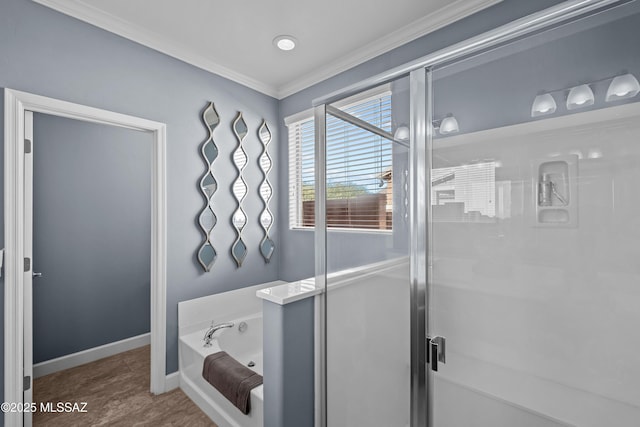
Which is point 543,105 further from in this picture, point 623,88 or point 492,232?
point 492,232

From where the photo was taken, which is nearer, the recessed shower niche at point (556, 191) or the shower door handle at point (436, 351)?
the recessed shower niche at point (556, 191)

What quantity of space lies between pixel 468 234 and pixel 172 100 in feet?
7.42

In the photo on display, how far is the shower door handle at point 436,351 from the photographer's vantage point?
3.59 feet

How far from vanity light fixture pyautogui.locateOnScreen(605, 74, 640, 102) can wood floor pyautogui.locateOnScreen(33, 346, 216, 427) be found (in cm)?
A: 246

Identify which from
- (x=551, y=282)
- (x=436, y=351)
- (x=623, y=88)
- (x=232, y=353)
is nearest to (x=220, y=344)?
(x=232, y=353)

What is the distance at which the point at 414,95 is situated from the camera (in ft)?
3.75

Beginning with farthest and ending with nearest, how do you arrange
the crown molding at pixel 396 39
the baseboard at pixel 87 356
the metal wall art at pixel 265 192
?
1. the metal wall art at pixel 265 192
2. the baseboard at pixel 87 356
3. the crown molding at pixel 396 39

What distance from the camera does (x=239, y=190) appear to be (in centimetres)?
269

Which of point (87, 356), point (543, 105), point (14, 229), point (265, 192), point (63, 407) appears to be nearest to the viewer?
point (543, 105)

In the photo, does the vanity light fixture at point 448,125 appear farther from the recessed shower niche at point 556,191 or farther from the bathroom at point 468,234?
the recessed shower niche at point 556,191

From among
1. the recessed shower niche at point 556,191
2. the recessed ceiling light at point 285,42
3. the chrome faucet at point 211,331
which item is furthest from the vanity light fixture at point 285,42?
the chrome faucet at point 211,331

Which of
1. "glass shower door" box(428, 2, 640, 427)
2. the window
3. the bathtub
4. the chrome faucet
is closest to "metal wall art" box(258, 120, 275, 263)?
the bathtub

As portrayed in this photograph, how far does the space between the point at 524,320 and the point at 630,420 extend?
345 mm

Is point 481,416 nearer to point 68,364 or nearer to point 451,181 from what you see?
point 451,181
